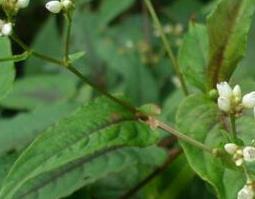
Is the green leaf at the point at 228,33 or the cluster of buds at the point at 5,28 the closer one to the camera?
the cluster of buds at the point at 5,28

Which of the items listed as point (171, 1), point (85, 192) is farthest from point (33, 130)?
point (171, 1)

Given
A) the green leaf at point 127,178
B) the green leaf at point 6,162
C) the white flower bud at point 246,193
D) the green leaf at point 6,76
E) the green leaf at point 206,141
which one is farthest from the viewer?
the green leaf at point 127,178

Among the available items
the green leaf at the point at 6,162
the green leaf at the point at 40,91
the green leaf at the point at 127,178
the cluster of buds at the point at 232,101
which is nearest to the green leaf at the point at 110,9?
the green leaf at the point at 40,91

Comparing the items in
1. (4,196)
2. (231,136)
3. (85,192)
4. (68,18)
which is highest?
(68,18)

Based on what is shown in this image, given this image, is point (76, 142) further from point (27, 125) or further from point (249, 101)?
point (27, 125)

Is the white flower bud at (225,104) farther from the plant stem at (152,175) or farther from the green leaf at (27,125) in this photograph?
the green leaf at (27,125)

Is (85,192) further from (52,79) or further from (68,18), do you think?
(52,79)
